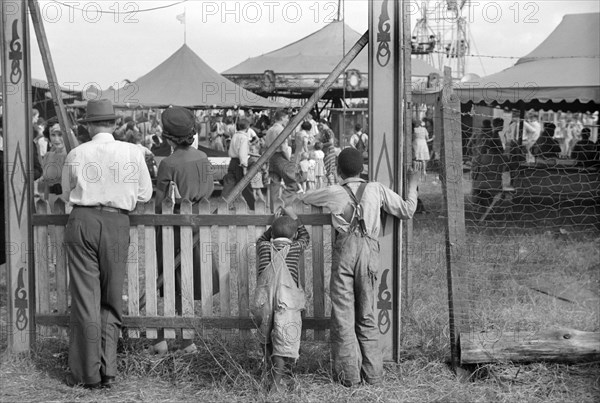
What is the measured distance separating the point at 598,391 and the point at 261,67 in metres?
16.7

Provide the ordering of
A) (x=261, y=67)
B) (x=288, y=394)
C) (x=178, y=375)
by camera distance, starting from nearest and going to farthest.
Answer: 1. (x=288, y=394)
2. (x=178, y=375)
3. (x=261, y=67)

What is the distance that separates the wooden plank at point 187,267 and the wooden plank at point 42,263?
993mm

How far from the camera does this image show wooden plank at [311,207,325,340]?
4.82m

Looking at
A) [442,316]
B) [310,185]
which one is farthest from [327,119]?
[442,316]

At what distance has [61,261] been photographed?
499 centimetres

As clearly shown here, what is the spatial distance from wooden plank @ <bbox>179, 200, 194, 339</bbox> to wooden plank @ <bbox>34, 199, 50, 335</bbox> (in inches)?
39.1

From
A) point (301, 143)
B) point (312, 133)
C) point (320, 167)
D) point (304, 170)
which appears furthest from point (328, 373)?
point (312, 133)

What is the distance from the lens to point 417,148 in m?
20.9

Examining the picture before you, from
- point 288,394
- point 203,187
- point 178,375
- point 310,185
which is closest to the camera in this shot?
point 288,394

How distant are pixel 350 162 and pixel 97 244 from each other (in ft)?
5.71

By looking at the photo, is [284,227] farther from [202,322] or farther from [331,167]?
[331,167]

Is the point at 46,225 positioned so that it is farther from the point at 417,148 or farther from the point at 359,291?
the point at 417,148

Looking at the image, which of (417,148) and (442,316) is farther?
(417,148)

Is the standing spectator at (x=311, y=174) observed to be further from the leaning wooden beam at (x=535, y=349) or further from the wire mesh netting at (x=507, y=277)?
the leaning wooden beam at (x=535, y=349)
